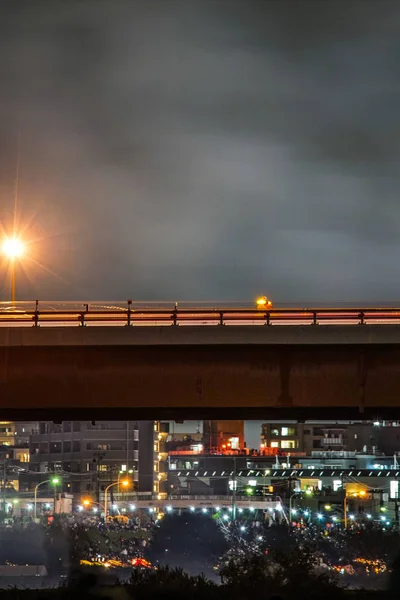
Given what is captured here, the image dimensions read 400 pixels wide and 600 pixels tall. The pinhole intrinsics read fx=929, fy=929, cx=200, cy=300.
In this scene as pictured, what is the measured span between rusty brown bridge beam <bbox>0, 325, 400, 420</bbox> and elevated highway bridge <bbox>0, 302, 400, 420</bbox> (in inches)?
1.4

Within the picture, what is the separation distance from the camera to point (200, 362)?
106 ft

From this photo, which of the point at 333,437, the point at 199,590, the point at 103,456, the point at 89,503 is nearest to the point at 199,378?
the point at 199,590

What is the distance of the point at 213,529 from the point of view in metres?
77.2

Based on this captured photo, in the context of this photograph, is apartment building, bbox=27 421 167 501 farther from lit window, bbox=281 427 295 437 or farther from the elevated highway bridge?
the elevated highway bridge

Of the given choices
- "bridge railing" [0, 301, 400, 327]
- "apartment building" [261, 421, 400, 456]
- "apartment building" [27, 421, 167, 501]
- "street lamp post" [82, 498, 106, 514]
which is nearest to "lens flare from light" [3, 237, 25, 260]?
"bridge railing" [0, 301, 400, 327]

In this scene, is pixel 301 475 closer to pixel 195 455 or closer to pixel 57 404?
pixel 195 455

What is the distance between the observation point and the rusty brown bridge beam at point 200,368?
103ft

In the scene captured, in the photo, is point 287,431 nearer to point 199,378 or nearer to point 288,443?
point 288,443

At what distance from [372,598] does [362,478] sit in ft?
275

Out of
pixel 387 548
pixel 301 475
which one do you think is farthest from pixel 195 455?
pixel 387 548

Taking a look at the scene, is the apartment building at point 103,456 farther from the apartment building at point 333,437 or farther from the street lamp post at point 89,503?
the apartment building at point 333,437

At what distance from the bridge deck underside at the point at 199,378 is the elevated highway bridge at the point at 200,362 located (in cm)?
3

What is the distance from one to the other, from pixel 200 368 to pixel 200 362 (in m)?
0.21

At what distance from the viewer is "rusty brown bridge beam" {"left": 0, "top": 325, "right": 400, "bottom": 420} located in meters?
31.5
